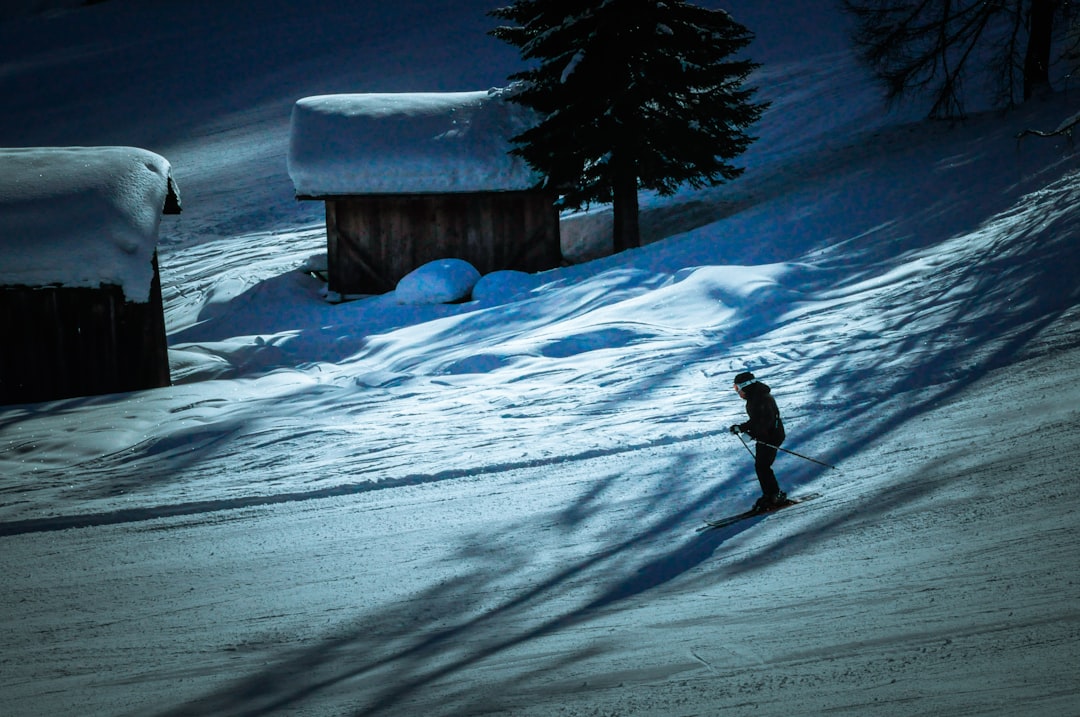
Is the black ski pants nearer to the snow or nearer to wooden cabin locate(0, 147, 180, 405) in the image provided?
the snow

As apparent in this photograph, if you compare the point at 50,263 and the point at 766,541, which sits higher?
the point at 50,263

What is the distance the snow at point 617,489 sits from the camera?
4961 mm

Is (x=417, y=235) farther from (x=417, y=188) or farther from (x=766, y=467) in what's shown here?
(x=766, y=467)

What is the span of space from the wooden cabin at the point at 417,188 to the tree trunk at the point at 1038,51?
35.9 ft

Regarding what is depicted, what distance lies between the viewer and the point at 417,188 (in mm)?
21125

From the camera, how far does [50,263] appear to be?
12977 mm

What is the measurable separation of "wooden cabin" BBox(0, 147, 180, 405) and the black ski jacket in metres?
9.58

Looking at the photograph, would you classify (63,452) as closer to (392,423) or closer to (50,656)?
(392,423)

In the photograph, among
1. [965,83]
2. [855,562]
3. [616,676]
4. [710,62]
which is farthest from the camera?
[965,83]

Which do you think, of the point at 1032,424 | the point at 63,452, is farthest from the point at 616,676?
the point at 63,452

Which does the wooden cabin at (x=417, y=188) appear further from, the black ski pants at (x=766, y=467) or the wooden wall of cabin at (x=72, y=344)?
the black ski pants at (x=766, y=467)

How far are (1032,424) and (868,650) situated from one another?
4091mm

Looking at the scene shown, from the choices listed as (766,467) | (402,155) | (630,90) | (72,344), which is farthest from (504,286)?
(766,467)

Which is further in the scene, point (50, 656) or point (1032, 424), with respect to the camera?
point (1032, 424)
